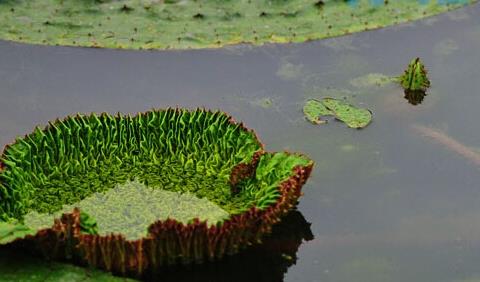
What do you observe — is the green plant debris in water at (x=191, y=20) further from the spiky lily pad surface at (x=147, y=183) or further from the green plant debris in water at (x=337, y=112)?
the spiky lily pad surface at (x=147, y=183)

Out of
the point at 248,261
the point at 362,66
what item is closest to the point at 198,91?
the point at 362,66

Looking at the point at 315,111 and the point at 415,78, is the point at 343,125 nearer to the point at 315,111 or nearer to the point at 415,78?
the point at 315,111

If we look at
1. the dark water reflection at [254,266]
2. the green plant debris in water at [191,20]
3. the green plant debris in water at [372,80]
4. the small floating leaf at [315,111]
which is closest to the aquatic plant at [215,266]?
the dark water reflection at [254,266]

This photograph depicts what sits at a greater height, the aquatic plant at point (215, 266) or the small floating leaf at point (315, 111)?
the small floating leaf at point (315, 111)

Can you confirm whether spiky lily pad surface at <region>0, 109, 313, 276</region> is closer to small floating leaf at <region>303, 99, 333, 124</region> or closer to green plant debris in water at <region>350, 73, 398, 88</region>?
small floating leaf at <region>303, 99, 333, 124</region>

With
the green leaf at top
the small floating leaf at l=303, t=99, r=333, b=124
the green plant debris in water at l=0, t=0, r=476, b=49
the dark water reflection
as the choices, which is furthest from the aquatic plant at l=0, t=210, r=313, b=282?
the green plant debris in water at l=0, t=0, r=476, b=49

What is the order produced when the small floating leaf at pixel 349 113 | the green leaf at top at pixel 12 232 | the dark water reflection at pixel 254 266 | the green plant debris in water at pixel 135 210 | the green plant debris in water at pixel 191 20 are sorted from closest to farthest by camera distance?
the green leaf at top at pixel 12 232 → the dark water reflection at pixel 254 266 → the green plant debris in water at pixel 135 210 → the small floating leaf at pixel 349 113 → the green plant debris in water at pixel 191 20

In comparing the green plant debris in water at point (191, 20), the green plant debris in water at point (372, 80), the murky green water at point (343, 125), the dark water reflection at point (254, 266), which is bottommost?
the dark water reflection at point (254, 266)
